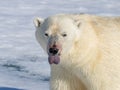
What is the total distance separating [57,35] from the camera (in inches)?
179

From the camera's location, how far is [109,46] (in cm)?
500

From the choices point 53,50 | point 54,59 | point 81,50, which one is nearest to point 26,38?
point 81,50

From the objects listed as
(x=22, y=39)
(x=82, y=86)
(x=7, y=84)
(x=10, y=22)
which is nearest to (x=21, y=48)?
(x=22, y=39)

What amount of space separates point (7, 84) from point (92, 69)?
1832mm

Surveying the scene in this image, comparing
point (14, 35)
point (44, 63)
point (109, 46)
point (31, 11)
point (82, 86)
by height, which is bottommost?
point (31, 11)

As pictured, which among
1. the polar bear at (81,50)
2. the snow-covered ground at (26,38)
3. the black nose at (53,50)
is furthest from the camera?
the snow-covered ground at (26,38)

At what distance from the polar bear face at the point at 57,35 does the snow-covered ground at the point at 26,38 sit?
1.70m

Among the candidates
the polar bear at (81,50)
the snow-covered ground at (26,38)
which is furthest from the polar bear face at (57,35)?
the snow-covered ground at (26,38)

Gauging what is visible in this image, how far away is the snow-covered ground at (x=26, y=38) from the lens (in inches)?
266

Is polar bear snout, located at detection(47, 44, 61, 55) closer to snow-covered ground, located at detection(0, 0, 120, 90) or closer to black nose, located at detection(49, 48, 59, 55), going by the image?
→ black nose, located at detection(49, 48, 59, 55)

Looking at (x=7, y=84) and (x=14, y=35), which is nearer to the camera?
(x=7, y=84)

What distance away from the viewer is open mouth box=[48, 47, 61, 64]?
4457 millimetres

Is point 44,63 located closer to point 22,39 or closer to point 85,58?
point 22,39

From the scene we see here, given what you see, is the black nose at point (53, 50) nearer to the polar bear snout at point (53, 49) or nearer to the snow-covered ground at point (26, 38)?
the polar bear snout at point (53, 49)
